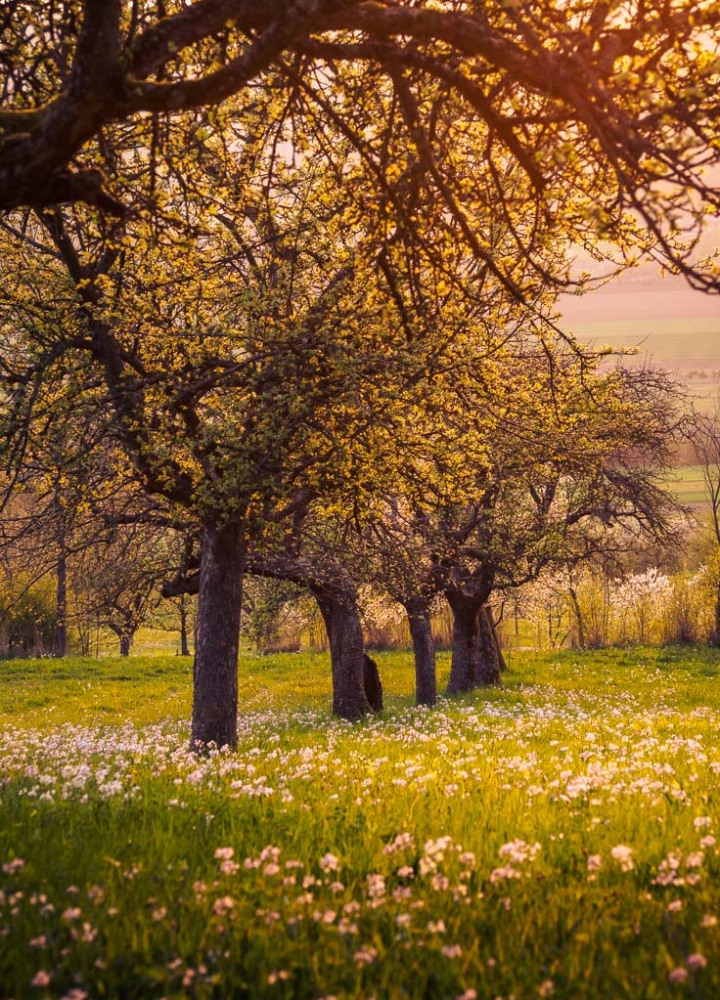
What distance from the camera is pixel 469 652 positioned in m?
30.1

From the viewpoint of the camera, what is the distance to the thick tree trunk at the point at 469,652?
29.2m

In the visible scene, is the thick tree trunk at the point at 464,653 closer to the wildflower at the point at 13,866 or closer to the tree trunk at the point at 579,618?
the tree trunk at the point at 579,618

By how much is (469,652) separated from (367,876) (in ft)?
84.8

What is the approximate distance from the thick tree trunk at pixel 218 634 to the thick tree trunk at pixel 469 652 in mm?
15456

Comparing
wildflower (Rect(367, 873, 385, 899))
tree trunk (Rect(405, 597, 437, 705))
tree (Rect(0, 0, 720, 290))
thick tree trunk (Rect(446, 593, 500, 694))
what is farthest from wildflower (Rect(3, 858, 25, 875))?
thick tree trunk (Rect(446, 593, 500, 694))

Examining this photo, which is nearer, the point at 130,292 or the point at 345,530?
the point at 130,292

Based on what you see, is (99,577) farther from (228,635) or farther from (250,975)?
(250,975)

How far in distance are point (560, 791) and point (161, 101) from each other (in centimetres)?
612

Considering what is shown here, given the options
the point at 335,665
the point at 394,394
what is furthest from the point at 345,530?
the point at 335,665

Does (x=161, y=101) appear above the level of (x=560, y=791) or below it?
above

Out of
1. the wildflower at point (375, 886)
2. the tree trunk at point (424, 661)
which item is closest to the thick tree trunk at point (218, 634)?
the wildflower at point (375, 886)

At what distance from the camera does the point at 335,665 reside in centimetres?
2311

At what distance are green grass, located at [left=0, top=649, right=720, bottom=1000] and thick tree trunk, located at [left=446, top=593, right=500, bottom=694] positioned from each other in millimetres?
18991

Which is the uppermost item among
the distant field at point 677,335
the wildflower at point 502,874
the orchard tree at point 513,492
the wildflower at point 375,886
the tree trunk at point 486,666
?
the distant field at point 677,335
